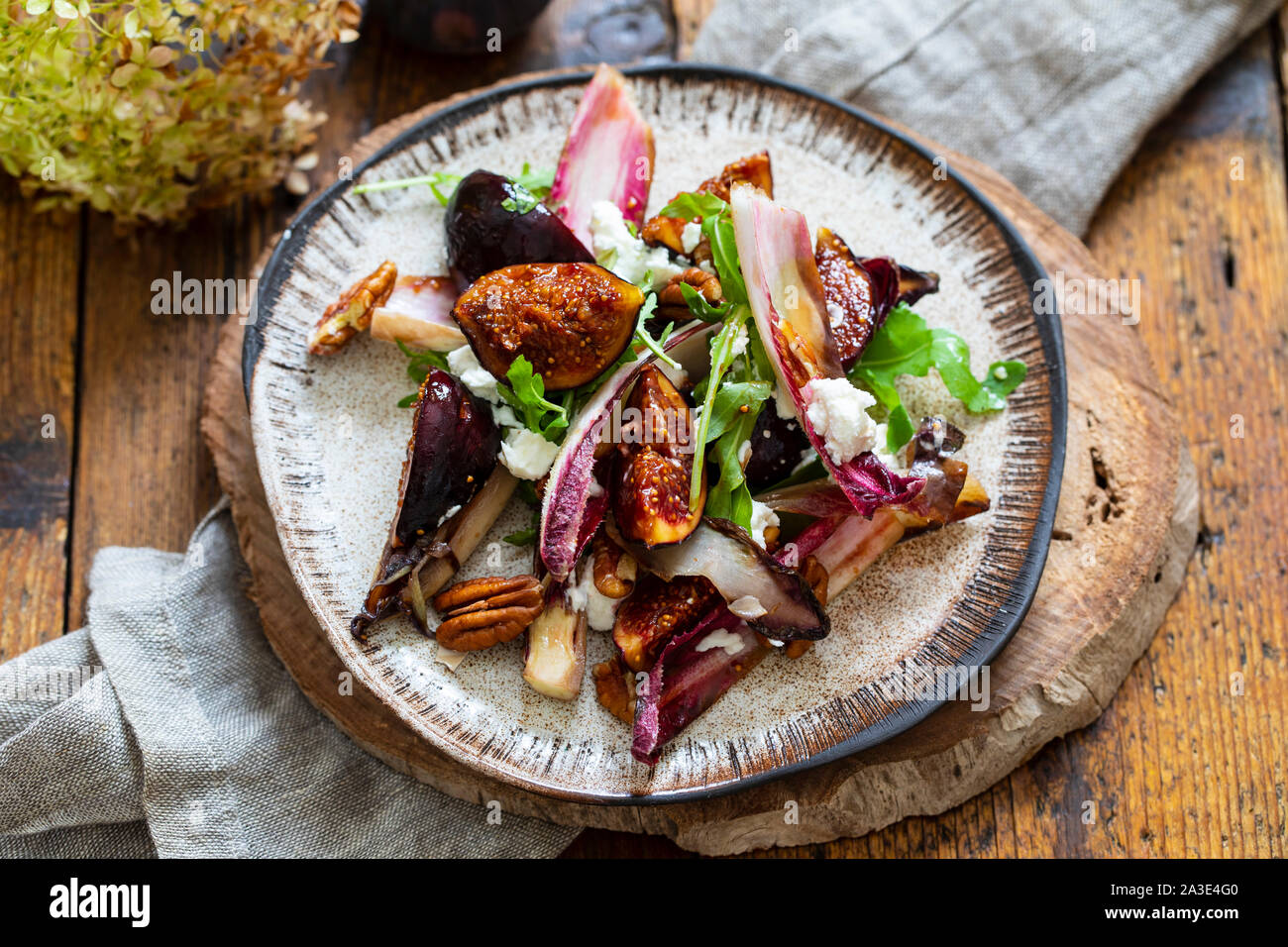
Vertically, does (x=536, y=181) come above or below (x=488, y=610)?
above

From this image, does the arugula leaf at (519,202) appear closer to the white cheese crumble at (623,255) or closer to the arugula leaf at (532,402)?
the white cheese crumble at (623,255)

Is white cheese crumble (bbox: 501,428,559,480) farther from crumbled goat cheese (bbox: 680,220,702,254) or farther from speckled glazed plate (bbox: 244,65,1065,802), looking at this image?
crumbled goat cheese (bbox: 680,220,702,254)

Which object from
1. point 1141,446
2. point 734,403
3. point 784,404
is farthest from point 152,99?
point 1141,446

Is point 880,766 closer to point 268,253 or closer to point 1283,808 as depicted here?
point 1283,808

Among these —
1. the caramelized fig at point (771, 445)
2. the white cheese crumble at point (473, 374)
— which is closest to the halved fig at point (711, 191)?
the caramelized fig at point (771, 445)

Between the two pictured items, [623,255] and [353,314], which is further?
[353,314]

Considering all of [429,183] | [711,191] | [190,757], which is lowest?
[190,757]

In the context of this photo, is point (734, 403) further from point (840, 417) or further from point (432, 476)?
point (432, 476)
